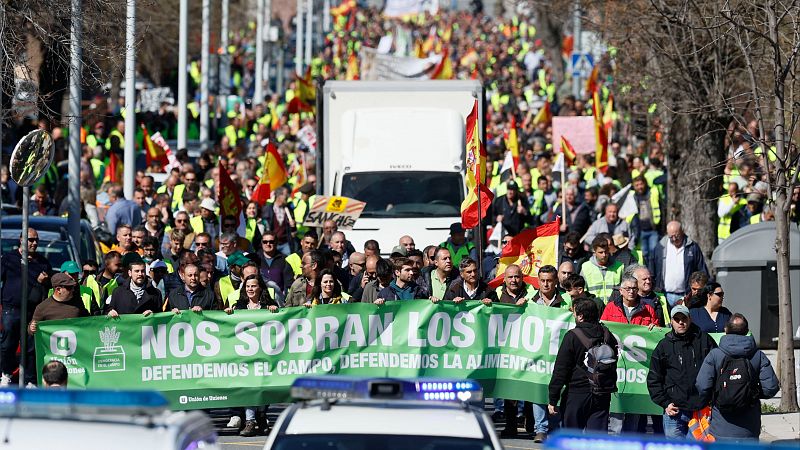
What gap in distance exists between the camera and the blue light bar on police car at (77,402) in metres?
6.11

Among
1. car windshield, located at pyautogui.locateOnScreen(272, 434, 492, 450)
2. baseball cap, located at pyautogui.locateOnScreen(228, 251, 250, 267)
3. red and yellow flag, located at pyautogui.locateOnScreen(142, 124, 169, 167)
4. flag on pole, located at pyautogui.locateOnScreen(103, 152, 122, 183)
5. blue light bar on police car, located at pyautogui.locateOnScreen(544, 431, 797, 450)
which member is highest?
red and yellow flag, located at pyautogui.locateOnScreen(142, 124, 169, 167)

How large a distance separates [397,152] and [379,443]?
574 inches

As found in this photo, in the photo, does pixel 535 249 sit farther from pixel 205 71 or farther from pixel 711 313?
pixel 205 71

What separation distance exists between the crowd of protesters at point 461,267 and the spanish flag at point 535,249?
26 centimetres

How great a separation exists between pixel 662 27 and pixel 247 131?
67.7 feet

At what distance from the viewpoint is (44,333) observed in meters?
13.3

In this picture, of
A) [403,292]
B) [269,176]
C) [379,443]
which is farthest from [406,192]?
[379,443]

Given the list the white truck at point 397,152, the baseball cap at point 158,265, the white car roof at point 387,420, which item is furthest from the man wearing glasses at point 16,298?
the white car roof at point 387,420

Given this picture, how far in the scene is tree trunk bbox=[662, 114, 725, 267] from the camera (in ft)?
71.3

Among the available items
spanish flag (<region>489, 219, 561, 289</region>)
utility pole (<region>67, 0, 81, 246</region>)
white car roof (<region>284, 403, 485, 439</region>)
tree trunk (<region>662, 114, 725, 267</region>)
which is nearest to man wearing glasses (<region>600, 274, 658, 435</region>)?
spanish flag (<region>489, 219, 561, 289</region>)

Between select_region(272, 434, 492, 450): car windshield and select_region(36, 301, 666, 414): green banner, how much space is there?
6.21m

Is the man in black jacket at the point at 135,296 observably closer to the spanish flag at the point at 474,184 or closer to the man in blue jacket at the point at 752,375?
the spanish flag at the point at 474,184

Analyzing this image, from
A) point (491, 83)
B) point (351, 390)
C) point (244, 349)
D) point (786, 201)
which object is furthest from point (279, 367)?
point (491, 83)

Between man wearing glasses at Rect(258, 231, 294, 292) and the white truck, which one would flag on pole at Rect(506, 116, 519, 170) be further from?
man wearing glasses at Rect(258, 231, 294, 292)
